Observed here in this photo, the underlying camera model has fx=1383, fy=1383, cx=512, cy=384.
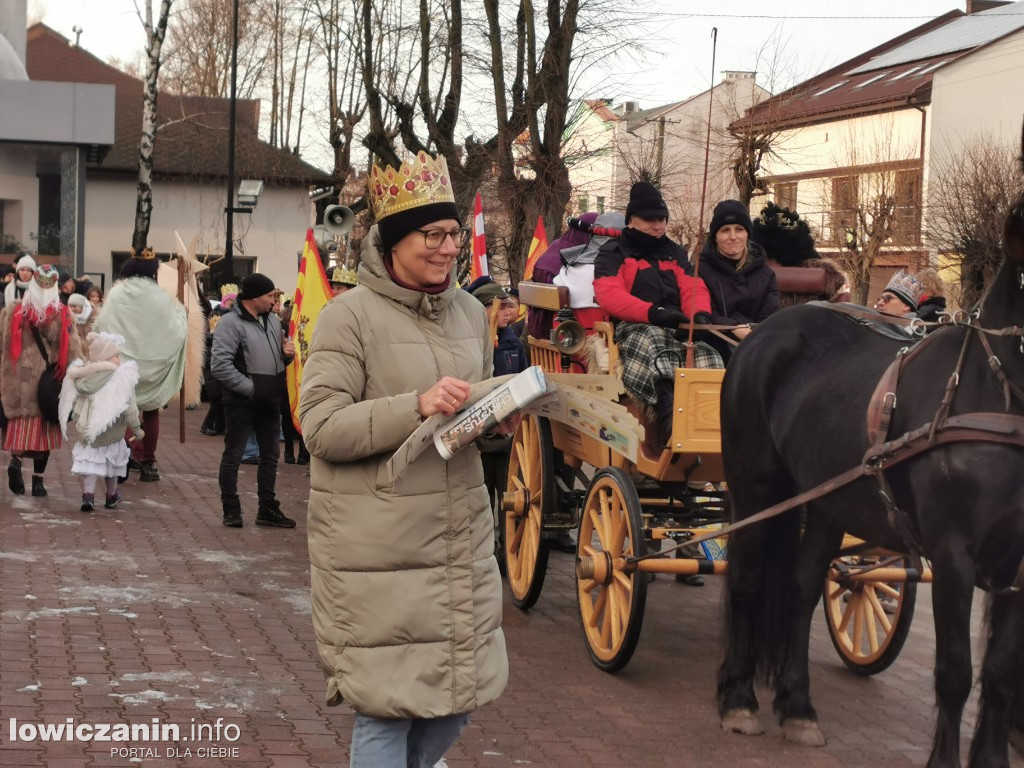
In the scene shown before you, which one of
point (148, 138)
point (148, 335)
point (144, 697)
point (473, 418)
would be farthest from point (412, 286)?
point (148, 138)

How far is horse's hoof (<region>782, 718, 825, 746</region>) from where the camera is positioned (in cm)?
580

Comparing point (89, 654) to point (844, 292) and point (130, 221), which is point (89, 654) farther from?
point (130, 221)

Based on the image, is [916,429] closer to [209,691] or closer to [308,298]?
[209,691]

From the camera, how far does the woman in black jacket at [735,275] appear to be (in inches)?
288

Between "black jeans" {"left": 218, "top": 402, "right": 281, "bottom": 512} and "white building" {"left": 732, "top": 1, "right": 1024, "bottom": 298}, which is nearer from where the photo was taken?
"black jeans" {"left": 218, "top": 402, "right": 281, "bottom": 512}

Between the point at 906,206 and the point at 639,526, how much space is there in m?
30.6

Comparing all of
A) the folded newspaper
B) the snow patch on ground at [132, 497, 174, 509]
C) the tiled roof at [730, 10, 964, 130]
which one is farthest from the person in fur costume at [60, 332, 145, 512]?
the tiled roof at [730, 10, 964, 130]

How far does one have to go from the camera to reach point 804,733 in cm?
582

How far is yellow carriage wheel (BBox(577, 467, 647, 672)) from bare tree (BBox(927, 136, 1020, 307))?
19724mm

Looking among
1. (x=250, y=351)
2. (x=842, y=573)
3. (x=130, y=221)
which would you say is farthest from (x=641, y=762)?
(x=130, y=221)

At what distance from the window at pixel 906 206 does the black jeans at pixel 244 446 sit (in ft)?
83.5

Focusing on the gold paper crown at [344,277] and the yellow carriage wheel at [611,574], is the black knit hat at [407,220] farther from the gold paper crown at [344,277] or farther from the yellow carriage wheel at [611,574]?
the gold paper crown at [344,277]

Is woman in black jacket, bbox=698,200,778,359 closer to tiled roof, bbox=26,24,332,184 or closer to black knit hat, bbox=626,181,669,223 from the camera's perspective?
black knit hat, bbox=626,181,669,223

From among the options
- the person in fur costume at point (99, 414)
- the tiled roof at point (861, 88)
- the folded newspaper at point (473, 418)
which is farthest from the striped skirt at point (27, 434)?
the tiled roof at point (861, 88)
